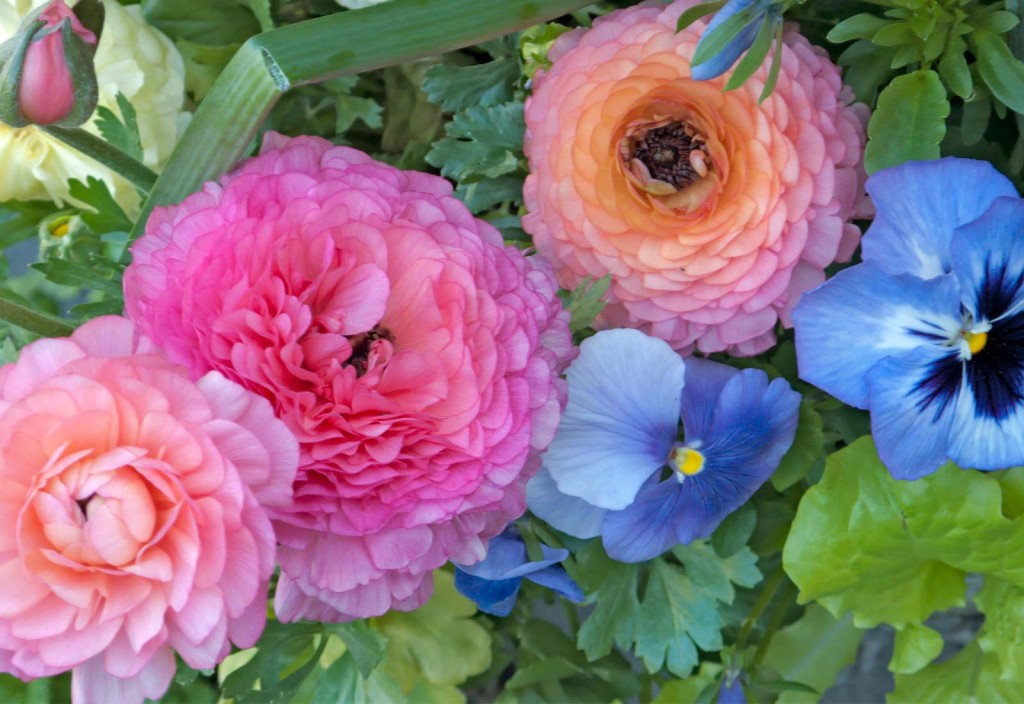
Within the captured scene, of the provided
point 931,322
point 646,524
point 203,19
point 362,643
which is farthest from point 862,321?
point 203,19

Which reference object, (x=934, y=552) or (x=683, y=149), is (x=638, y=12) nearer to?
(x=683, y=149)

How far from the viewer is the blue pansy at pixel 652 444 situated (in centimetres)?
41

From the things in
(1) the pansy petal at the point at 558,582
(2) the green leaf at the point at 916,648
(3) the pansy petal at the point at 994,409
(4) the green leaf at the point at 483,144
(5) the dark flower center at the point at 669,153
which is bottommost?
(2) the green leaf at the point at 916,648

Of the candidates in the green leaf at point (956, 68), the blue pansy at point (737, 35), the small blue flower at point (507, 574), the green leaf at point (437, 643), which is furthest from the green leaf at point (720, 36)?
the green leaf at point (437, 643)

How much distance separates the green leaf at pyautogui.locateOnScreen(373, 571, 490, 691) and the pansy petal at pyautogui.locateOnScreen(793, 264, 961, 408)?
0.87 ft

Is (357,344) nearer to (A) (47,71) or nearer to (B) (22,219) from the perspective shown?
(A) (47,71)

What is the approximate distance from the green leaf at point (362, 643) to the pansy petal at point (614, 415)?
0.10m

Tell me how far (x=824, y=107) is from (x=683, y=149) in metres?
0.06

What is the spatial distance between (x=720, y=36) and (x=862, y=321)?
0.12m

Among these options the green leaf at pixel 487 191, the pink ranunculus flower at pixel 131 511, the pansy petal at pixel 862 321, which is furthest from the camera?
the green leaf at pixel 487 191

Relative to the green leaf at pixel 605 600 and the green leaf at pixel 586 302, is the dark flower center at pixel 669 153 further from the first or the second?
the green leaf at pixel 605 600

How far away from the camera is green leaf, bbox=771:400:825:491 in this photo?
431 mm

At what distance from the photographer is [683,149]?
401mm

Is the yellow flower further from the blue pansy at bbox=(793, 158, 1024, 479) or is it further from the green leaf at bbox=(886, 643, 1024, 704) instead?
the green leaf at bbox=(886, 643, 1024, 704)
